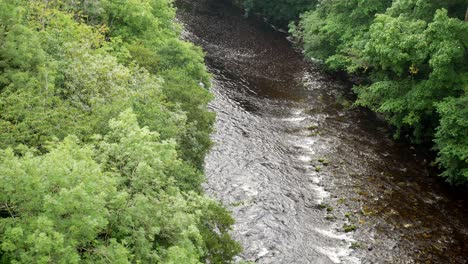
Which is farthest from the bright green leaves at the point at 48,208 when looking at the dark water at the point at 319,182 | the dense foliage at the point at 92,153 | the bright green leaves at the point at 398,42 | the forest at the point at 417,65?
the bright green leaves at the point at 398,42

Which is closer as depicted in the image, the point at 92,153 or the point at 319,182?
the point at 92,153

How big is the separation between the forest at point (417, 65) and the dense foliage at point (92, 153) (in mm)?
15659

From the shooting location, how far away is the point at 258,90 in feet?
145

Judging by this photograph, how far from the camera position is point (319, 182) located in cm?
3017

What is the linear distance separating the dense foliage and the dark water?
5153 mm

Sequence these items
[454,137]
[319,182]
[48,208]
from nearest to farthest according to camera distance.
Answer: [48,208] → [319,182] → [454,137]

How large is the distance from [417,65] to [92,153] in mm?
28425

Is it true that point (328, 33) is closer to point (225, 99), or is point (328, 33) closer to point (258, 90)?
point (258, 90)

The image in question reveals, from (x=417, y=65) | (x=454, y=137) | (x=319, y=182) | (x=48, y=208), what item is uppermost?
(x=417, y=65)

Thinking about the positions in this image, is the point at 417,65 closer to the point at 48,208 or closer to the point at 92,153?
the point at 92,153

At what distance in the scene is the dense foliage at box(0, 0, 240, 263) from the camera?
11609mm

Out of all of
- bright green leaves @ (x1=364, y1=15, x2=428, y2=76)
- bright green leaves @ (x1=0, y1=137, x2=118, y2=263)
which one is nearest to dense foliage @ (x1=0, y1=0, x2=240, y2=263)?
bright green leaves @ (x1=0, y1=137, x2=118, y2=263)

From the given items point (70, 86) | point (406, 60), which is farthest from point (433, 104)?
point (70, 86)

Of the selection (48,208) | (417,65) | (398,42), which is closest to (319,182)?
(398,42)
